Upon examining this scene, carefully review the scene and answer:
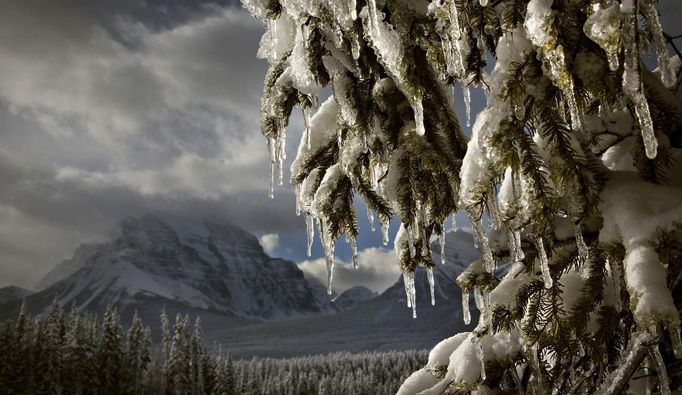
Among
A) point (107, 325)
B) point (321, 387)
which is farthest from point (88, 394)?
point (321, 387)

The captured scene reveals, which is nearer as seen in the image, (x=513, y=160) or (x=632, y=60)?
(x=632, y=60)

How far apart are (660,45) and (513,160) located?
0.60m

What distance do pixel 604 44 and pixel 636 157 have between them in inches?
41.9

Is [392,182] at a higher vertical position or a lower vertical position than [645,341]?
higher

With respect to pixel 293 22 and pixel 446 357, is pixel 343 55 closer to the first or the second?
pixel 293 22

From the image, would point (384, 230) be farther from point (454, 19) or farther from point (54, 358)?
point (54, 358)

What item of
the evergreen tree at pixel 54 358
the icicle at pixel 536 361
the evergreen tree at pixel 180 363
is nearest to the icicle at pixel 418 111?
the icicle at pixel 536 361

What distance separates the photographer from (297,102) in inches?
109

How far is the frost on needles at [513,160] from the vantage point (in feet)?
6.16

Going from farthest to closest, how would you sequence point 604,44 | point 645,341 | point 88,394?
point 88,394 → point 645,341 → point 604,44

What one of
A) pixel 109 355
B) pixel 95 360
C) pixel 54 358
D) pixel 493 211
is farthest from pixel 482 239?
pixel 95 360

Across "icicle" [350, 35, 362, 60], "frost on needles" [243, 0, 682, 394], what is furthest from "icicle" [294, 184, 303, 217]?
"icicle" [350, 35, 362, 60]

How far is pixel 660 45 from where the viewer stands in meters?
1.39

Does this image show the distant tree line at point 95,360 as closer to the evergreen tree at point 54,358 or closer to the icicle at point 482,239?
the evergreen tree at point 54,358
